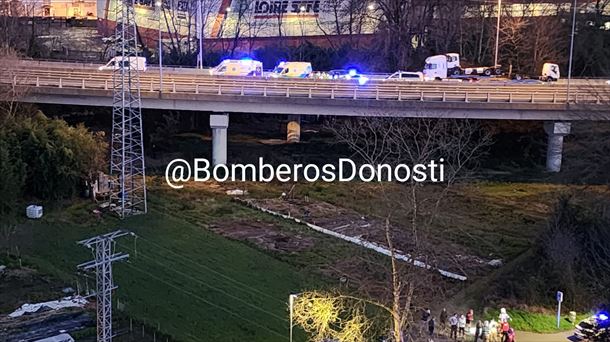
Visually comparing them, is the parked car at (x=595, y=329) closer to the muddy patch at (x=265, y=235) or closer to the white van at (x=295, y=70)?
the muddy patch at (x=265, y=235)

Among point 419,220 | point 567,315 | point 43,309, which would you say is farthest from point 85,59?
point 567,315

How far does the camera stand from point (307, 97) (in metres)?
42.1

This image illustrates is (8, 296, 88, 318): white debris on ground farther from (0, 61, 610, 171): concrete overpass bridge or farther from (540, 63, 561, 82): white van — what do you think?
(540, 63, 561, 82): white van

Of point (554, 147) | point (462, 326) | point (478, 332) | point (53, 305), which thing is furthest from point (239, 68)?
point (478, 332)

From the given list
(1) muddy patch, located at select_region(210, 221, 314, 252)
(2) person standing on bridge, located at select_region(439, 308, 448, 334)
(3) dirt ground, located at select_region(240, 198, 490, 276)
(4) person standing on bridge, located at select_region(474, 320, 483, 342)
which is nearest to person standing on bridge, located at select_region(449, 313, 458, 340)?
(2) person standing on bridge, located at select_region(439, 308, 448, 334)

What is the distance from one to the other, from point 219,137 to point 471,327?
76.8 feet

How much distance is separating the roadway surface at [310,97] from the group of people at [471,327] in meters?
20.3

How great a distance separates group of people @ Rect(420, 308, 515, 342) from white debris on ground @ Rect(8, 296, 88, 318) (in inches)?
396

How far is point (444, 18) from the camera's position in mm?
63969

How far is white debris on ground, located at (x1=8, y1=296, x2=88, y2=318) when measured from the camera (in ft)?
72.8

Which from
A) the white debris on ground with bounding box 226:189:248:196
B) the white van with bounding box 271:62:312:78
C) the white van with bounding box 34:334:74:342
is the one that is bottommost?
the white van with bounding box 34:334:74:342

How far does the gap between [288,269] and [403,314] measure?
1040 cm

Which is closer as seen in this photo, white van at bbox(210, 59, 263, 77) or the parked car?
the parked car

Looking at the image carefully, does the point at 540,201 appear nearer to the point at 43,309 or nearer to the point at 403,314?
the point at 403,314
